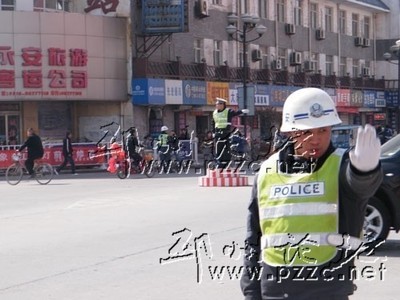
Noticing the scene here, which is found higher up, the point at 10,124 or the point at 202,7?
the point at 202,7

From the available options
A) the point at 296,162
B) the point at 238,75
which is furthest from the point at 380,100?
the point at 296,162

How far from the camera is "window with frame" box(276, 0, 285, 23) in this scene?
174 feet

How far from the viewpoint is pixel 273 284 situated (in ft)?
13.4

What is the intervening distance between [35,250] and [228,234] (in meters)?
2.77

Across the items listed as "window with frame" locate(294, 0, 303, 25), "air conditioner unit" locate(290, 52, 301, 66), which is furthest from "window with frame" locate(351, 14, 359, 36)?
"air conditioner unit" locate(290, 52, 301, 66)

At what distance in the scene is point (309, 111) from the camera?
3.91m

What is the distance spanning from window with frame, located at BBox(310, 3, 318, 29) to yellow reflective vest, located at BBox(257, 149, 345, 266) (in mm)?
53619

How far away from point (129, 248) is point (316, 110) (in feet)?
26.4

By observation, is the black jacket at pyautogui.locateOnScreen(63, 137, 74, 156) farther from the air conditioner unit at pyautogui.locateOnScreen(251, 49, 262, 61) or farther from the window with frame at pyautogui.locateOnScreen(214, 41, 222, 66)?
the air conditioner unit at pyautogui.locateOnScreen(251, 49, 262, 61)

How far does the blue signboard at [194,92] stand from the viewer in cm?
4244

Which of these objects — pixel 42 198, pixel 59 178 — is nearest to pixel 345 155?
pixel 42 198

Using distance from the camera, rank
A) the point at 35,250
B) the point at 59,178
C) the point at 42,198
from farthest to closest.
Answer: the point at 59,178 → the point at 42,198 → the point at 35,250

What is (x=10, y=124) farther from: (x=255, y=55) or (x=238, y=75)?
(x=255, y=55)

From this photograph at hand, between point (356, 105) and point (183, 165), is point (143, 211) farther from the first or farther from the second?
Result: point (356, 105)
